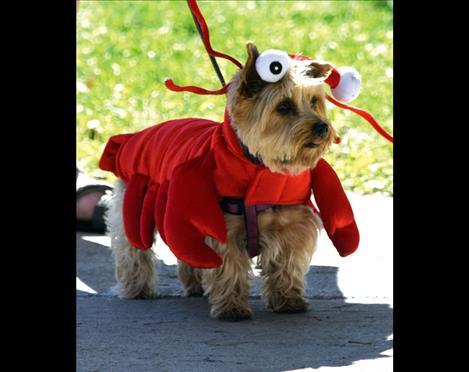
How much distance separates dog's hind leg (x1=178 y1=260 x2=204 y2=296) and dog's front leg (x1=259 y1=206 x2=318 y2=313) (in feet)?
1.77

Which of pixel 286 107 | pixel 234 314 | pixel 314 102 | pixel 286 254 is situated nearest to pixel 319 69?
pixel 314 102

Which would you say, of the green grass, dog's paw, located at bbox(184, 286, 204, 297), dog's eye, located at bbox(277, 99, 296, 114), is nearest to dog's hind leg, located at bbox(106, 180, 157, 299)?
dog's paw, located at bbox(184, 286, 204, 297)

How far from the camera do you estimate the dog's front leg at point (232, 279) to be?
18.1 ft

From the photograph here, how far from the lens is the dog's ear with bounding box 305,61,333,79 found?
5.48 metres

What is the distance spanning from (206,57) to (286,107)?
7.91 m

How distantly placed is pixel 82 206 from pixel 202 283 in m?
2.25

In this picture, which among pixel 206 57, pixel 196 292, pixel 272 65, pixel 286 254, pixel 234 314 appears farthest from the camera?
pixel 206 57

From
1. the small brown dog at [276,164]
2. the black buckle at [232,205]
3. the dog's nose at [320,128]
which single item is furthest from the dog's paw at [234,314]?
the dog's nose at [320,128]

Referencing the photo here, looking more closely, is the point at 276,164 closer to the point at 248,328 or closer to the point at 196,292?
the point at 248,328

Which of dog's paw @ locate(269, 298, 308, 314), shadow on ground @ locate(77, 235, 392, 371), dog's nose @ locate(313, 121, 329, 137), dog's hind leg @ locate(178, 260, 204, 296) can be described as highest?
dog's nose @ locate(313, 121, 329, 137)

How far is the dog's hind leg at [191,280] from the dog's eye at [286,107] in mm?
1303

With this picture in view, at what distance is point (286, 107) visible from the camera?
533cm

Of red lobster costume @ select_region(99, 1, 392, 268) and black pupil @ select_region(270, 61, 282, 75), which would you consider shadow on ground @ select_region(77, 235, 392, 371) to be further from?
black pupil @ select_region(270, 61, 282, 75)

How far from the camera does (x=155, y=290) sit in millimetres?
6324
